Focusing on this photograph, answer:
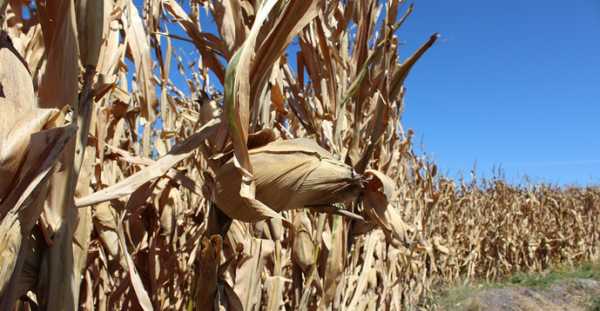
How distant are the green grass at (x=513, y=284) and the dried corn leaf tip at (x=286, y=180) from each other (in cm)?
445

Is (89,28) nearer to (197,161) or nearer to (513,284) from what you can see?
(197,161)

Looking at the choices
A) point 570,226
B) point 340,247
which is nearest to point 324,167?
point 340,247

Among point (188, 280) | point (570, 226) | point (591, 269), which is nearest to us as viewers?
point (188, 280)

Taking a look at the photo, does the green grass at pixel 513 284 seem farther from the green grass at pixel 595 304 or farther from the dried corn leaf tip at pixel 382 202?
the dried corn leaf tip at pixel 382 202

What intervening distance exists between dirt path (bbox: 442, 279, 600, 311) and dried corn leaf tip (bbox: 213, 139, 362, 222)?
16.1 feet

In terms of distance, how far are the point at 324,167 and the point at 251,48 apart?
160 mm

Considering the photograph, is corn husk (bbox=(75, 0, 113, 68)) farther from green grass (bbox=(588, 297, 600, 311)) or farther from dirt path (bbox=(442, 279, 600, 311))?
green grass (bbox=(588, 297, 600, 311))

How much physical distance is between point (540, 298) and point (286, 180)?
638cm

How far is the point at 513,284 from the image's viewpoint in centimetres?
Answer: 751

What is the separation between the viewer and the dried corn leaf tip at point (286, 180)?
1.78ft

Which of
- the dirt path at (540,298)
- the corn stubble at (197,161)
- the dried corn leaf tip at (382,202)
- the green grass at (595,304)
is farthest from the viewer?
the green grass at (595,304)

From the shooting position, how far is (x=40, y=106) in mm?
497

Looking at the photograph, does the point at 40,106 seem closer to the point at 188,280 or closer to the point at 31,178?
the point at 31,178

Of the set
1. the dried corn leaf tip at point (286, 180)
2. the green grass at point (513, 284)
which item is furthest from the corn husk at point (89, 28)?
the green grass at point (513, 284)
